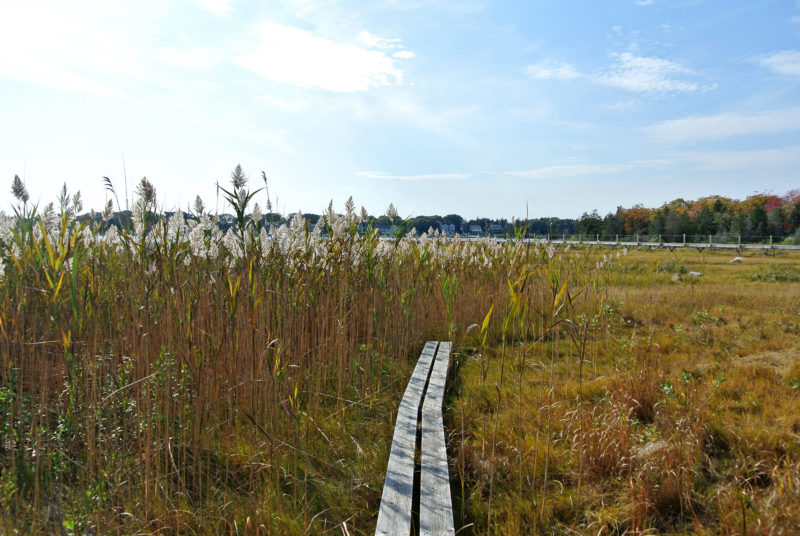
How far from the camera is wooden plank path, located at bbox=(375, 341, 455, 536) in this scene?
1.64 meters

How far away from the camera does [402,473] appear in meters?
1.99

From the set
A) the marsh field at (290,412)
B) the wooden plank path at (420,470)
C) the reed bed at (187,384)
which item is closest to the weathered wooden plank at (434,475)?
the wooden plank path at (420,470)

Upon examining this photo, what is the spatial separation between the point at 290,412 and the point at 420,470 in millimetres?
693

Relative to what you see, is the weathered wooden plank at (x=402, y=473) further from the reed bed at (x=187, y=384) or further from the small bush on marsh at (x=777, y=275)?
the small bush on marsh at (x=777, y=275)

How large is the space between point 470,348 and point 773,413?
2.34 m

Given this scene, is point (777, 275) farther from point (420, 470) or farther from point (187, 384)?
point (187, 384)

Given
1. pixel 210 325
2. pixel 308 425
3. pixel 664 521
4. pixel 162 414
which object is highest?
pixel 210 325

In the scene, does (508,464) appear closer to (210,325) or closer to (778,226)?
(210,325)

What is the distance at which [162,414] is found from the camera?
2066 millimetres

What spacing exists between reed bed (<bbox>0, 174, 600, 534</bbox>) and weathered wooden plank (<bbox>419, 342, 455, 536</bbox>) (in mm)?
240

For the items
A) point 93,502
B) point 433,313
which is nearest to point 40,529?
point 93,502

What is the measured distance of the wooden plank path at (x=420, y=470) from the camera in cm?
164

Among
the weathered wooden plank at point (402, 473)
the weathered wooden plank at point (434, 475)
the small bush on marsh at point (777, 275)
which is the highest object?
the small bush on marsh at point (777, 275)

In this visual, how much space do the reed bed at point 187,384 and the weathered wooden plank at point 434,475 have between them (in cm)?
24
